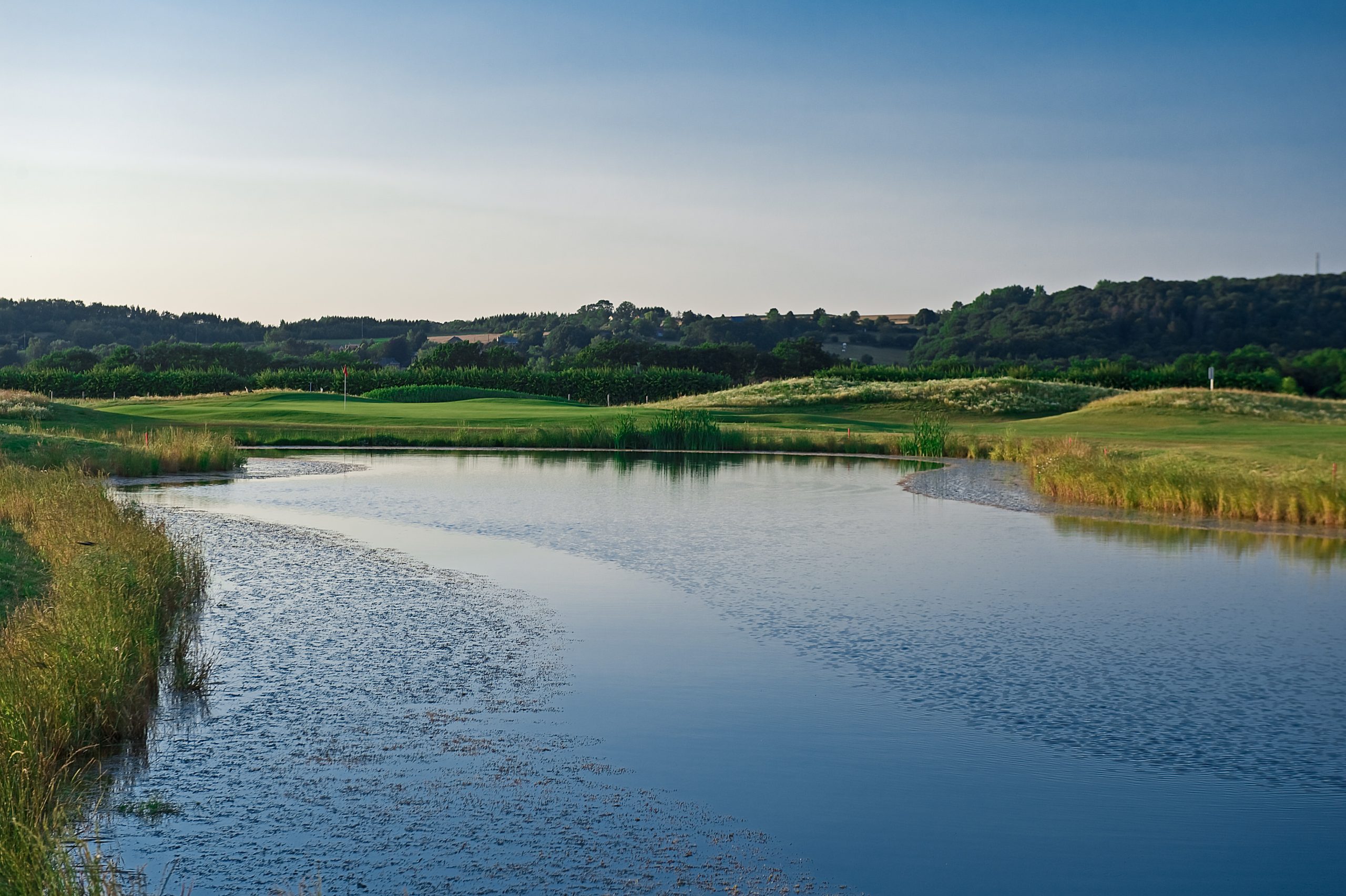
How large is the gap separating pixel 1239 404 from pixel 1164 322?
224 feet

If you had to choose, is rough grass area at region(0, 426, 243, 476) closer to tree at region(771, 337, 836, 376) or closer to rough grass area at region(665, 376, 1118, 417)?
rough grass area at region(665, 376, 1118, 417)

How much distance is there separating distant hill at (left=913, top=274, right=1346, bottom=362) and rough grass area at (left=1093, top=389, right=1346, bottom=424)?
5624cm

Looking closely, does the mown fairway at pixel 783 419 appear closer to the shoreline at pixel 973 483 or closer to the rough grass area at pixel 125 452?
the shoreline at pixel 973 483

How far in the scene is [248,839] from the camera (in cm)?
651

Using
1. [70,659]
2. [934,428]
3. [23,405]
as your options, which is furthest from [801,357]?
[70,659]

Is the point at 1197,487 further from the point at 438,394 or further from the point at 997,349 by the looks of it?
the point at 997,349

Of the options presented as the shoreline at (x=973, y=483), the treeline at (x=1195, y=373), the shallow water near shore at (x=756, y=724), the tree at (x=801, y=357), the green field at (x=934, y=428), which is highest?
the tree at (x=801, y=357)

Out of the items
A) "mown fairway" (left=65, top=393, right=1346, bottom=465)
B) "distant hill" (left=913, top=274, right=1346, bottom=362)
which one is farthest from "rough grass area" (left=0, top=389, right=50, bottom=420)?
"distant hill" (left=913, top=274, right=1346, bottom=362)

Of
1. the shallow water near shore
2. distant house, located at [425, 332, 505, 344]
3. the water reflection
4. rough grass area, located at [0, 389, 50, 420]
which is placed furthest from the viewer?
distant house, located at [425, 332, 505, 344]

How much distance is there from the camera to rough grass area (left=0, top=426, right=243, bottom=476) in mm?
23984

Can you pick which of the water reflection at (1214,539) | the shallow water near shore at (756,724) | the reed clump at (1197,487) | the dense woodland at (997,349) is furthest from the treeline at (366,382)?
the shallow water near shore at (756,724)

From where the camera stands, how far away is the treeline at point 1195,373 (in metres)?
71.9

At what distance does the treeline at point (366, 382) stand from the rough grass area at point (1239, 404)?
29.3 meters

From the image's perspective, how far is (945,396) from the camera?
59.6 meters
